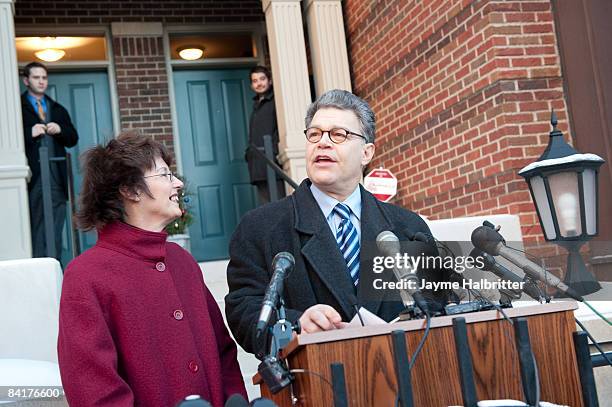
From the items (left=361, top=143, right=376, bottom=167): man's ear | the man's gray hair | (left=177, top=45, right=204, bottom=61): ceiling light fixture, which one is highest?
(left=177, top=45, right=204, bottom=61): ceiling light fixture

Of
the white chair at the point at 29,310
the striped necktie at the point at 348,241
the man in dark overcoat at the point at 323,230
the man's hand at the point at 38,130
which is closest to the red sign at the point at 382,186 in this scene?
the man's hand at the point at 38,130

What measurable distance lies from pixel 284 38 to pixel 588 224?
4721 mm

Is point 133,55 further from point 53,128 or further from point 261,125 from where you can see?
point 53,128

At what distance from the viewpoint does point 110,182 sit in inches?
108

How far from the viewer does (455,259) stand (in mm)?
2195

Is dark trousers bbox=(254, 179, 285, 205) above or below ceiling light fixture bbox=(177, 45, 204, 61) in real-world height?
below

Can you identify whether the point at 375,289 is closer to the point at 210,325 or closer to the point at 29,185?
the point at 210,325

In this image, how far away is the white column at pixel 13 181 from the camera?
6.60 metres

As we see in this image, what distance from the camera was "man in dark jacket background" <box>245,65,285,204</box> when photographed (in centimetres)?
777

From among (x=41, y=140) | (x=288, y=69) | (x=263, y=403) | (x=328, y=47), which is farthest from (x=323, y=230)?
(x=328, y=47)

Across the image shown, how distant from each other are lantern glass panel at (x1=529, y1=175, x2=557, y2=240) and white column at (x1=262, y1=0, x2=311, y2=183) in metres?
4.00

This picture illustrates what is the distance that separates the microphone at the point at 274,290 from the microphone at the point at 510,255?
551mm

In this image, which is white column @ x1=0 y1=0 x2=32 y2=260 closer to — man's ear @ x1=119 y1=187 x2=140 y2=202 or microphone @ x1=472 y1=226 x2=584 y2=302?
man's ear @ x1=119 y1=187 x2=140 y2=202

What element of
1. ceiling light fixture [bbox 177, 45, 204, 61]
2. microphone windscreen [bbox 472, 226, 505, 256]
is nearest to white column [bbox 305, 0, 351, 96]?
ceiling light fixture [bbox 177, 45, 204, 61]
